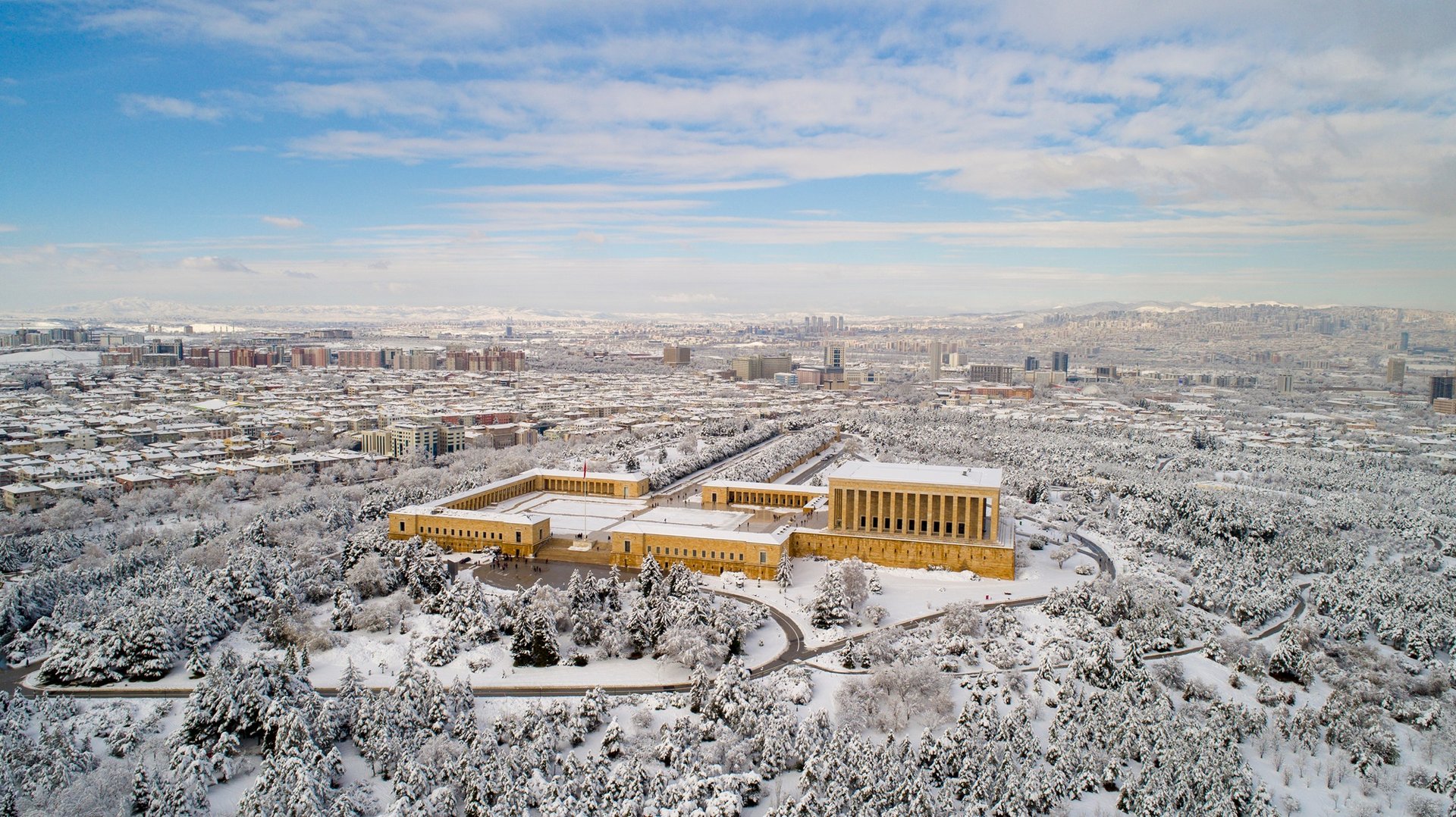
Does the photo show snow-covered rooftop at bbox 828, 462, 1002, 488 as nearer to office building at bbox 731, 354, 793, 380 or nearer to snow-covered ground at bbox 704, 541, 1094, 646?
snow-covered ground at bbox 704, 541, 1094, 646

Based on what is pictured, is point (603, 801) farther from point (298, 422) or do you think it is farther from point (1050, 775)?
point (298, 422)

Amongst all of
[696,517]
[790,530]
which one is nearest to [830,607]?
[790,530]

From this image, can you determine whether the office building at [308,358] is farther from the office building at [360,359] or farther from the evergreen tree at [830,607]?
the evergreen tree at [830,607]

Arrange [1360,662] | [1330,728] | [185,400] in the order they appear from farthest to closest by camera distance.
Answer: [185,400] → [1360,662] → [1330,728]

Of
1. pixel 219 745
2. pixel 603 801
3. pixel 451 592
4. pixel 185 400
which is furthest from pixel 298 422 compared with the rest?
pixel 603 801

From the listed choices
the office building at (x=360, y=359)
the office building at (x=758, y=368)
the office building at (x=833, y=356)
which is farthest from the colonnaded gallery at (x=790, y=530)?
the office building at (x=360, y=359)

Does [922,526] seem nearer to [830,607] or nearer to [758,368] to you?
[830,607]

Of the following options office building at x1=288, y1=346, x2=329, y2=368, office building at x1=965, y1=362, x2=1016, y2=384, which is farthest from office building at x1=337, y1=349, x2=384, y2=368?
office building at x1=965, y1=362, x2=1016, y2=384

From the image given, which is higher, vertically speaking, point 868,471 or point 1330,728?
point 868,471
